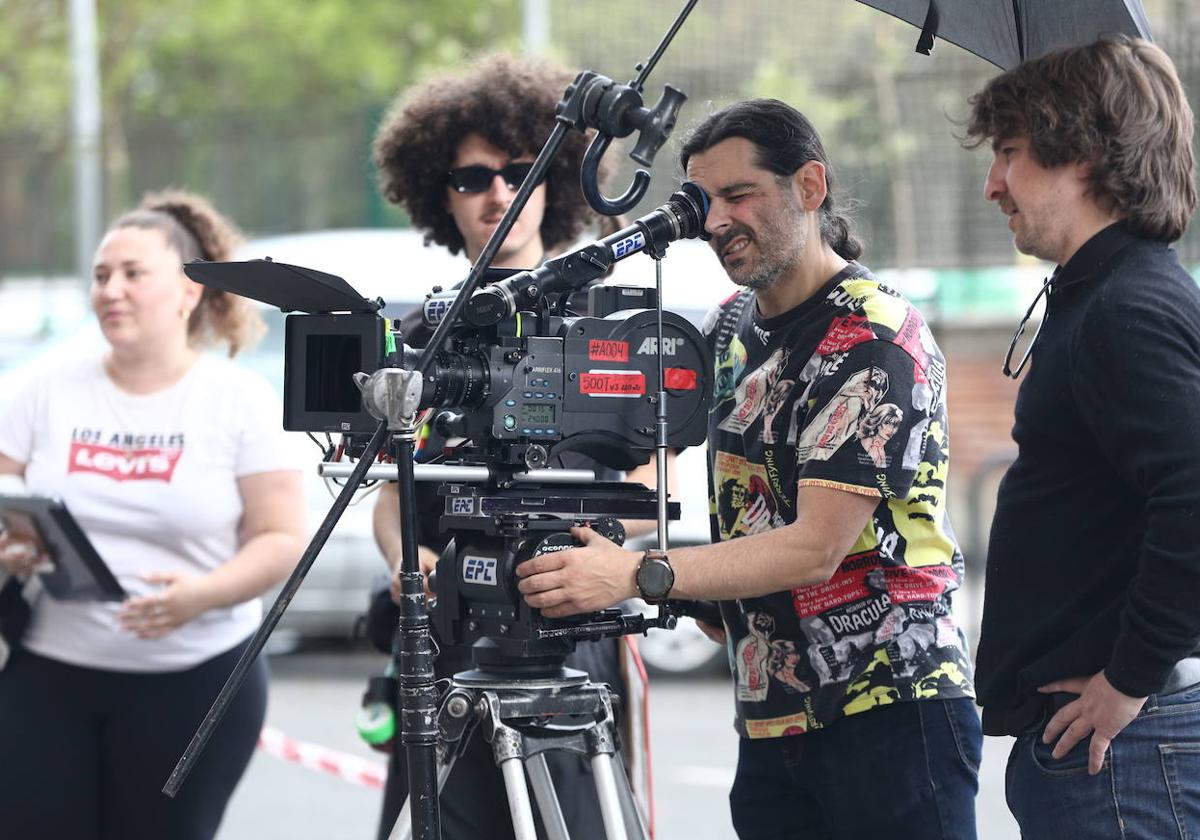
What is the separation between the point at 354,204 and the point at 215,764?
1032 centimetres

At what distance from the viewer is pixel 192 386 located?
12.7 feet

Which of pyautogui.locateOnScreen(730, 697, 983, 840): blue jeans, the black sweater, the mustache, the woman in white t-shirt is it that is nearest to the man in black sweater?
the black sweater

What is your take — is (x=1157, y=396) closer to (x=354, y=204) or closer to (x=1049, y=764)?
(x=1049, y=764)

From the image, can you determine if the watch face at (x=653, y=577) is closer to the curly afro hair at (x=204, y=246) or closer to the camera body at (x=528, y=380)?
the camera body at (x=528, y=380)

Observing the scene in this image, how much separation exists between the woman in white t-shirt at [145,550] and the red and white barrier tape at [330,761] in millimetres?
2067

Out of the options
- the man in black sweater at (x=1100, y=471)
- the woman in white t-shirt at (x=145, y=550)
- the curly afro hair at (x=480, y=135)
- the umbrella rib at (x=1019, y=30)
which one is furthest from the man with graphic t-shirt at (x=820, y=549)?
the woman in white t-shirt at (x=145, y=550)

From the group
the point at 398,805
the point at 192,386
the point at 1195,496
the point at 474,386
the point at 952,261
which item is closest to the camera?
the point at 1195,496

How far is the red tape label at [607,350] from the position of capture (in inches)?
99.5

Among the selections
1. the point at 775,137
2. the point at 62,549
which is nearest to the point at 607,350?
the point at 775,137

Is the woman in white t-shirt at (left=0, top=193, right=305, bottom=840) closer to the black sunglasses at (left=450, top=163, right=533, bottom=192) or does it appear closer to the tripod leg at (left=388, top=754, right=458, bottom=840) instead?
the black sunglasses at (left=450, top=163, right=533, bottom=192)

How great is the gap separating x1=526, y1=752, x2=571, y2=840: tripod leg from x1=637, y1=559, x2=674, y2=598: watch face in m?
0.33

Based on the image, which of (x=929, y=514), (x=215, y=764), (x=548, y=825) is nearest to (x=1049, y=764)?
(x=929, y=514)

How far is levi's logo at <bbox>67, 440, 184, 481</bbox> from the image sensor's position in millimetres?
3744

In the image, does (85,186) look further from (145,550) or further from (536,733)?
(536,733)
